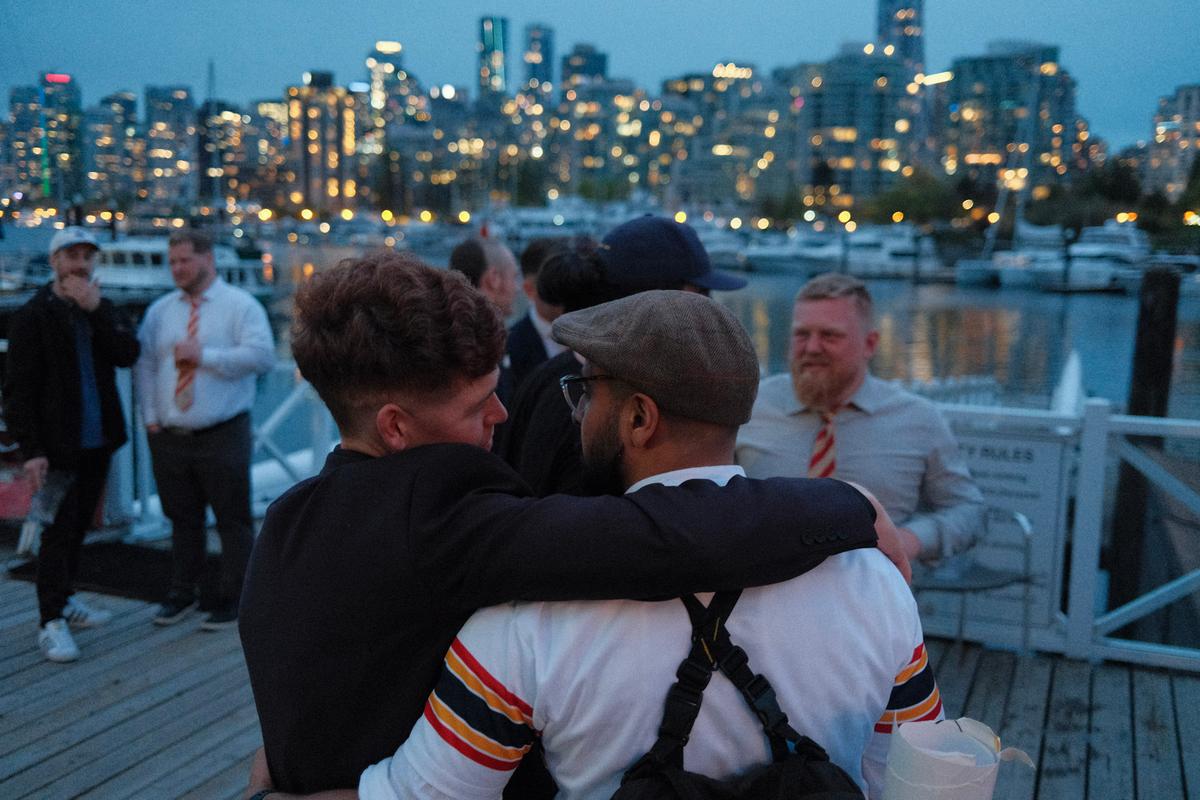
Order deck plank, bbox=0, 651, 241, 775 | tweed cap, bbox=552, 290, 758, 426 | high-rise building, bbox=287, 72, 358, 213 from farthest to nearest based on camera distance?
high-rise building, bbox=287, 72, 358, 213
deck plank, bbox=0, 651, 241, 775
tweed cap, bbox=552, 290, 758, 426

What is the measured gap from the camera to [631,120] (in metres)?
182

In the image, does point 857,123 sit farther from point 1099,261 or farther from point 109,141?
point 109,141

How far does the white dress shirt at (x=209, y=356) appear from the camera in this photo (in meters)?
4.61

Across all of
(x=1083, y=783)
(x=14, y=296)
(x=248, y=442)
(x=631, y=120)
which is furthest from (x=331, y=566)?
(x=631, y=120)

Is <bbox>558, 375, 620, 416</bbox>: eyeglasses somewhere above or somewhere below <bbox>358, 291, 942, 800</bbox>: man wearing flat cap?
above

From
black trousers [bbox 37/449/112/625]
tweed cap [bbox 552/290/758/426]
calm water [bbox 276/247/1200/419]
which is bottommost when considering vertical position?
calm water [bbox 276/247/1200/419]

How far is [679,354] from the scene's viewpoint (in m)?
1.28

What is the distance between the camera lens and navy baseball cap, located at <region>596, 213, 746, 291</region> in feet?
8.20

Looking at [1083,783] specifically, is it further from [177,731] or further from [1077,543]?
[177,731]

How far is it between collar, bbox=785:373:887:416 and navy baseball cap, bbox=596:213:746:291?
36.2 inches

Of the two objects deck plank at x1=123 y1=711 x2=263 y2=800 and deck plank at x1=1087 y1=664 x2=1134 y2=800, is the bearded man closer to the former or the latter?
deck plank at x1=1087 y1=664 x2=1134 y2=800

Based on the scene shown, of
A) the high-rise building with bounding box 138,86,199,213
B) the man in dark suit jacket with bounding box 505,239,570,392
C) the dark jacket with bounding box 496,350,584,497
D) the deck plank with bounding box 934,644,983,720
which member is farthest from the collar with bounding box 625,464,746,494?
the high-rise building with bounding box 138,86,199,213

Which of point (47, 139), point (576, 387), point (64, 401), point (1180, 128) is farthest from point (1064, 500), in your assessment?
point (1180, 128)

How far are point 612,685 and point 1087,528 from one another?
158 inches
